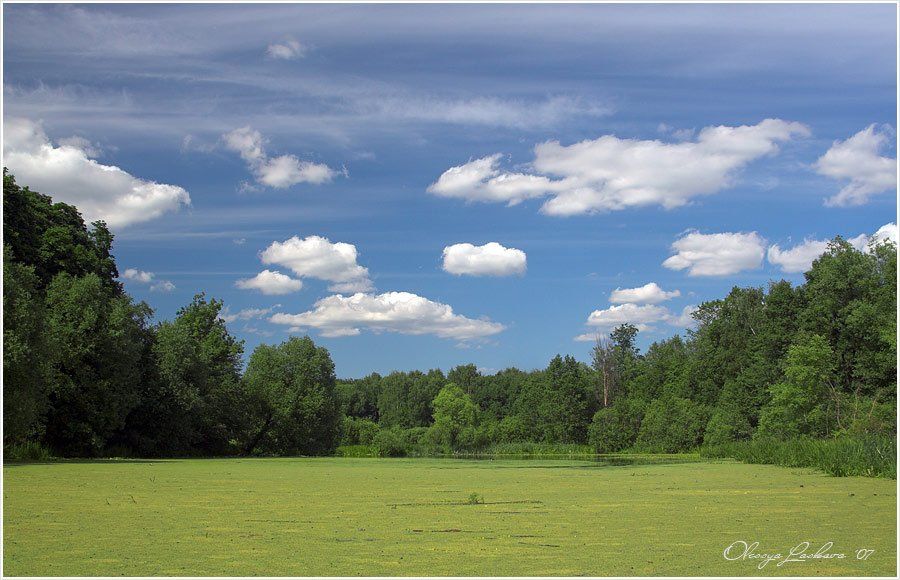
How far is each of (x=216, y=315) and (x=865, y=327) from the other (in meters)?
33.8

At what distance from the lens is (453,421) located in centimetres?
6531

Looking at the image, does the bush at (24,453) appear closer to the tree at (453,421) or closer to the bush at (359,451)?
the bush at (359,451)

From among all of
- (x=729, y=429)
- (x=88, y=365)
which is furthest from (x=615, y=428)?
(x=88, y=365)

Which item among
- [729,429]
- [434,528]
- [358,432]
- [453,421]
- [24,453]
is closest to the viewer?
[434,528]

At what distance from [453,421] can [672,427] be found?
17.4 meters

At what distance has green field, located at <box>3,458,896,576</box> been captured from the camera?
19.7ft

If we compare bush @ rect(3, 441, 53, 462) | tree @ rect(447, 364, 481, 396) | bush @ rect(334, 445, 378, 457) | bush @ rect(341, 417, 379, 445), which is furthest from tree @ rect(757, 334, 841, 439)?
tree @ rect(447, 364, 481, 396)

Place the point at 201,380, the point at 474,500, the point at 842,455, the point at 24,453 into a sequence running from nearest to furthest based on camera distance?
the point at 474,500, the point at 842,455, the point at 24,453, the point at 201,380

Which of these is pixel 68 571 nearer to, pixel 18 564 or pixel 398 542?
pixel 18 564

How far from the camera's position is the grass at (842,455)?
635 inches

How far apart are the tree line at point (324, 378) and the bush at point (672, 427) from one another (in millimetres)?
104
